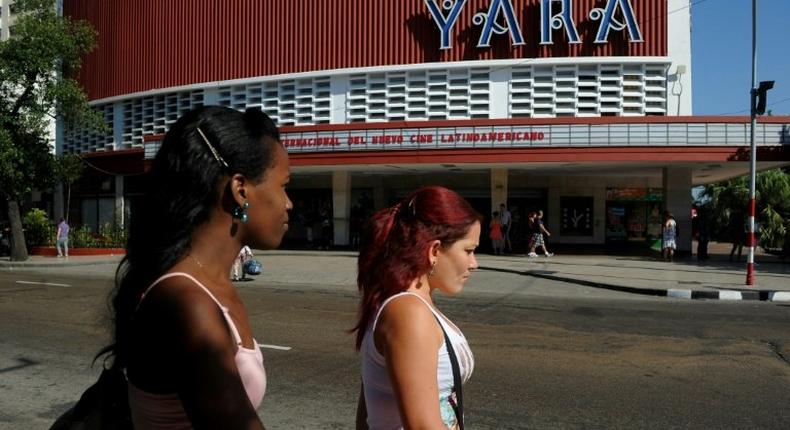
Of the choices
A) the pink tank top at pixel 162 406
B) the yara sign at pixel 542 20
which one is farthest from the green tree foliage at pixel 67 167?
the pink tank top at pixel 162 406

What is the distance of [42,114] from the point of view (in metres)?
22.1

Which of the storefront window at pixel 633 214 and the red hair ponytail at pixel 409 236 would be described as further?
the storefront window at pixel 633 214

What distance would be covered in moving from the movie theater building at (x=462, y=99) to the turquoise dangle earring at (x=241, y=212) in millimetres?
19219

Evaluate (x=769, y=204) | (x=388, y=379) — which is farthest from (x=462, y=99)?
(x=388, y=379)

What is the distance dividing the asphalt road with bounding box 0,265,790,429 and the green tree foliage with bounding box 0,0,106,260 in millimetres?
10867

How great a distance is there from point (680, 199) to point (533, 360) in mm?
17757

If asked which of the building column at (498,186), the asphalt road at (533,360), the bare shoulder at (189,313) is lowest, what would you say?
the asphalt road at (533,360)

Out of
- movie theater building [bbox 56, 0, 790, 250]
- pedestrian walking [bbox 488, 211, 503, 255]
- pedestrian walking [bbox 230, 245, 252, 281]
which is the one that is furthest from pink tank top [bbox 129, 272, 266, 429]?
pedestrian walking [bbox 488, 211, 503, 255]

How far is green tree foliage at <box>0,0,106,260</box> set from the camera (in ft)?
69.6

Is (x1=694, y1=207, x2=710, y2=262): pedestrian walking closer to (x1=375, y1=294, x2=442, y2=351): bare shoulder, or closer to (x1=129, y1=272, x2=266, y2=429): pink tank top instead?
(x1=375, y1=294, x2=442, y2=351): bare shoulder

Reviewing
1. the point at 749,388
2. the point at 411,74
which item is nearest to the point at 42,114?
the point at 411,74

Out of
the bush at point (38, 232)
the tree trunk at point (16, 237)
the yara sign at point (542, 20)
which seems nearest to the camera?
the yara sign at point (542, 20)

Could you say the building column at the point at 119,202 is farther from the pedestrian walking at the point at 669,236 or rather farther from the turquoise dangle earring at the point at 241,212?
the turquoise dangle earring at the point at 241,212

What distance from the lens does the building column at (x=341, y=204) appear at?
2648 cm
